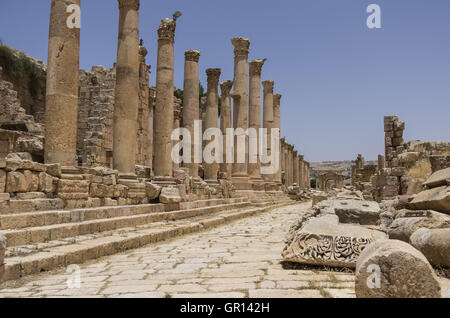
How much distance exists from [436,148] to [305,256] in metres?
13.0

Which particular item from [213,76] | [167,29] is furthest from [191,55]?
[213,76]

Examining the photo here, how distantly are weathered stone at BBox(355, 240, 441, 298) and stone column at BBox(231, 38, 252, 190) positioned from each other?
787 inches

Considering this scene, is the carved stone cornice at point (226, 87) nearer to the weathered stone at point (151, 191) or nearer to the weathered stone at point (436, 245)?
the weathered stone at point (151, 191)

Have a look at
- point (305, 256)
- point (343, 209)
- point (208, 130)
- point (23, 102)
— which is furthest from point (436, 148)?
point (23, 102)

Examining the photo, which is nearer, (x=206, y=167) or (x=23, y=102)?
(x=206, y=167)

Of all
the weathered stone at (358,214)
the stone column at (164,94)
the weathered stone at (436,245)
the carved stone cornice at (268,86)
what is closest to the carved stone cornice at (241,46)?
the carved stone cornice at (268,86)

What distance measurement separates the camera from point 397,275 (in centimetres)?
305

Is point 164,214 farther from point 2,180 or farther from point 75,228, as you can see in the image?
point 2,180

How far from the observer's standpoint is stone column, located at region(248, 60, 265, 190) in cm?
2506

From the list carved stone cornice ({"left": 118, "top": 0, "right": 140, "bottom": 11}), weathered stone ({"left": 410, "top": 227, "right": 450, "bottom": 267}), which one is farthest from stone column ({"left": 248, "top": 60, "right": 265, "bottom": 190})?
weathered stone ({"left": 410, "top": 227, "right": 450, "bottom": 267})

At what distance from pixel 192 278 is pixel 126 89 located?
29.1ft

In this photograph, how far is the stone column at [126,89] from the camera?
1234 centimetres

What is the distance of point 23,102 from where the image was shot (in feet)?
84.7
